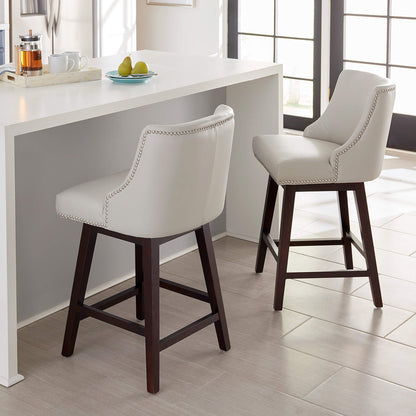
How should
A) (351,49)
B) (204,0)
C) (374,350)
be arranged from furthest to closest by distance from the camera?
(204,0) < (351,49) < (374,350)

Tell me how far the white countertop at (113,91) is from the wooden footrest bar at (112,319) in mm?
647

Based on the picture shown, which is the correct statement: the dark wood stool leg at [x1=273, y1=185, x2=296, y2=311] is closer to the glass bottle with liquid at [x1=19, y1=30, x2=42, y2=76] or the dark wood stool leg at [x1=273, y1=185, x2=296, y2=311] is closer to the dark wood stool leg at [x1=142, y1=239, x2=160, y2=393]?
the dark wood stool leg at [x1=142, y1=239, x2=160, y2=393]

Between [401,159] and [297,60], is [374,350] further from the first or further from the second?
[297,60]

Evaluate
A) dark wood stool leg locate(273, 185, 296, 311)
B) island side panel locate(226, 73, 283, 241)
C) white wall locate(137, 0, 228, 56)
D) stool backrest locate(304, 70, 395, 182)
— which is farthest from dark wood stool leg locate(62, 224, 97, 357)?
white wall locate(137, 0, 228, 56)

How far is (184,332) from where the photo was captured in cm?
284

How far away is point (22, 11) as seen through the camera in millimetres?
5648

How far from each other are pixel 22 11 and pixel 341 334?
11.5ft

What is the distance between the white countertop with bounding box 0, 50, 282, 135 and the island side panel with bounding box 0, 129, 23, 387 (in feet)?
0.34

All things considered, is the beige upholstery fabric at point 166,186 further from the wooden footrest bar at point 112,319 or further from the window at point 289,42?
the window at point 289,42

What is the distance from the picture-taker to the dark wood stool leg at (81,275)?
2.86 m

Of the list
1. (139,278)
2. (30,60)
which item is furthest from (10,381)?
(30,60)

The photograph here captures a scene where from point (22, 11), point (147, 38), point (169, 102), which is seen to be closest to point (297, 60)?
point (147, 38)

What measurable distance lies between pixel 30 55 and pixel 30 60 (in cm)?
2

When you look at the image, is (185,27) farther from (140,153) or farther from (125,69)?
(140,153)
